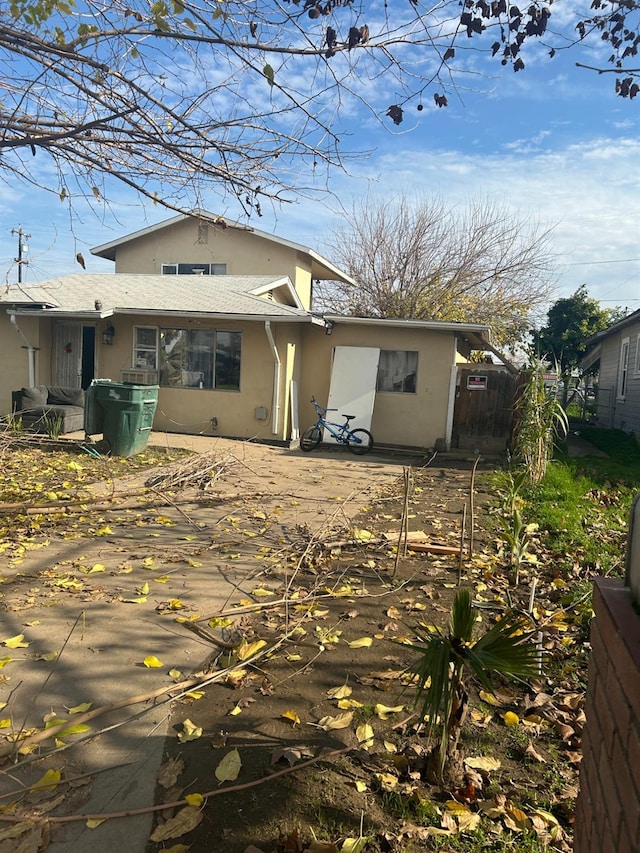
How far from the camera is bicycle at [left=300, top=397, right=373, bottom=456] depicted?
1394cm

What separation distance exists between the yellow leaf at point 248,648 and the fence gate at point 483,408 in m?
11.3

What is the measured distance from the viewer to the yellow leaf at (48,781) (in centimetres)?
249

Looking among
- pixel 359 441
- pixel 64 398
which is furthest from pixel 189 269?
pixel 359 441

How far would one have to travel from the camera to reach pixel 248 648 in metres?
3.66

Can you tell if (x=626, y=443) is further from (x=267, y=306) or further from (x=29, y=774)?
(x=29, y=774)

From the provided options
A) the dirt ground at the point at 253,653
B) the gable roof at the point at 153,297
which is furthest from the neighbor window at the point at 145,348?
the dirt ground at the point at 253,653

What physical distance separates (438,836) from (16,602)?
3.37 m

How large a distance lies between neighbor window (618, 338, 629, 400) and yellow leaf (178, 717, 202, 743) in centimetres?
1961

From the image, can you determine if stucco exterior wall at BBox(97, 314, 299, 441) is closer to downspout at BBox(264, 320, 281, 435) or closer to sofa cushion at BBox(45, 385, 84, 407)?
downspout at BBox(264, 320, 281, 435)

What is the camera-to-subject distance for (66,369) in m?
15.8

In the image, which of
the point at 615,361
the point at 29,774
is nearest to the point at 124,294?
the point at 29,774

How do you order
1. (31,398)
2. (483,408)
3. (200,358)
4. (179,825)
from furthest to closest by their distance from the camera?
(200,358)
(483,408)
(31,398)
(179,825)

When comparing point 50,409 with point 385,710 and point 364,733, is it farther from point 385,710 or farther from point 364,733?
point 364,733

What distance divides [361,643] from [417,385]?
11125 mm
